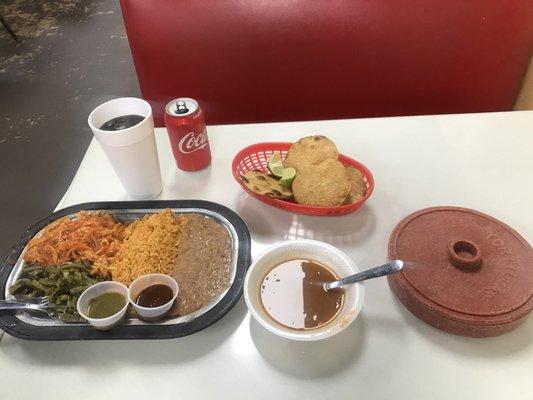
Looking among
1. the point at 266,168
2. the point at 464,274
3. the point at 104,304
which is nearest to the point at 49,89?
the point at 266,168

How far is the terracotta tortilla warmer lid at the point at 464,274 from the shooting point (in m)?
0.87

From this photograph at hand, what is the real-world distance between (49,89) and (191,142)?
3.28 m

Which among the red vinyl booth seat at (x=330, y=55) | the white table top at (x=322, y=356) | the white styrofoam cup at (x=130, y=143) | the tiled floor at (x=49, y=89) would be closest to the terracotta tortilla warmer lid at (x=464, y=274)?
the white table top at (x=322, y=356)

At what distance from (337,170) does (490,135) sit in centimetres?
67

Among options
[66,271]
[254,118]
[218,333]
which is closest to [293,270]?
[218,333]

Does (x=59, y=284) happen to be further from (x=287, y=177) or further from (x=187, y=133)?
(x=287, y=177)

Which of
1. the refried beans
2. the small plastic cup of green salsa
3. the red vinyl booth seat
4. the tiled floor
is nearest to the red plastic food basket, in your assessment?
the refried beans

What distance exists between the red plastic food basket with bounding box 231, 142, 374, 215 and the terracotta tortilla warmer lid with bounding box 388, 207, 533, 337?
0.17 metres

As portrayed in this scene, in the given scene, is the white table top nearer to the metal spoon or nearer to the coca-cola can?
the metal spoon

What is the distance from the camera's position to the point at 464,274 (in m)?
0.92

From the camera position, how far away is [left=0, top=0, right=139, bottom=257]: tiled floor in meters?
2.95

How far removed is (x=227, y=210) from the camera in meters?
1.17

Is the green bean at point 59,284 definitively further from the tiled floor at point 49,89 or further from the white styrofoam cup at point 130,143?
the tiled floor at point 49,89

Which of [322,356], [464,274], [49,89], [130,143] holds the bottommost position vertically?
[49,89]
